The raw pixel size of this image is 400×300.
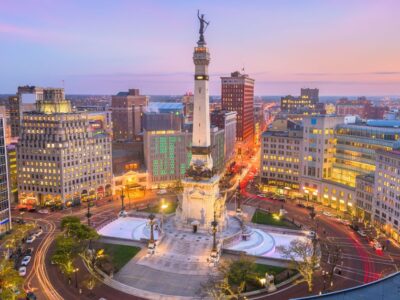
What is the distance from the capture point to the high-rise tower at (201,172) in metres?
102

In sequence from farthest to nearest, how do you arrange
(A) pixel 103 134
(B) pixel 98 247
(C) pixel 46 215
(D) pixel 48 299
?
(A) pixel 103 134 → (C) pixel 46 215 → (B) pixel 98 247 → (D) pixel 48 299

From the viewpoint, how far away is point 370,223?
4326 inches

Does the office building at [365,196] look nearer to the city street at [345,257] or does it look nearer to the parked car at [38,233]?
the city street at [345,257]

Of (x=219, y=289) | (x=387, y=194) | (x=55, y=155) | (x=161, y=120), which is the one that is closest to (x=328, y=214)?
(x=387, y=194)

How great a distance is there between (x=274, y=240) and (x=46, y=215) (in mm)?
68418

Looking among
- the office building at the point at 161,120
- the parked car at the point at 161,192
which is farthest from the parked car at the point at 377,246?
the office building at the point at 161,120

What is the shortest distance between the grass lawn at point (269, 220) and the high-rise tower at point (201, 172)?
572 inches

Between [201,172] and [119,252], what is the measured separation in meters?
28.4

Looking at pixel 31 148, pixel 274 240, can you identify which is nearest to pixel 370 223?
pixel 274 240

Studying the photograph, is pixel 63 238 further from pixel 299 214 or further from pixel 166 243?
pixel 299 214

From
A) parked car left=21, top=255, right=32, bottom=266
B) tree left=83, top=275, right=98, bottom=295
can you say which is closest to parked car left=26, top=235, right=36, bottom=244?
parked car left=21, top=255, right=32, bottom=266

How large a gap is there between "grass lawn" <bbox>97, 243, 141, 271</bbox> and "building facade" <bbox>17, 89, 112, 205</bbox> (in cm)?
4098

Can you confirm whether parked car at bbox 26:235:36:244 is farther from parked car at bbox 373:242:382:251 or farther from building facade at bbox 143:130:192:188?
parked car at bbox 373:242:382:251

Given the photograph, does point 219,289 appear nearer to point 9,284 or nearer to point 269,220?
point 9,284
